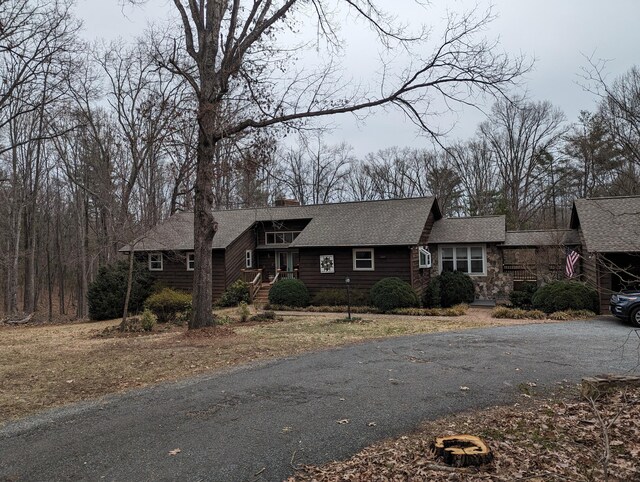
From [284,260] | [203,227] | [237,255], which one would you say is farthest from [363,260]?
[203,227]

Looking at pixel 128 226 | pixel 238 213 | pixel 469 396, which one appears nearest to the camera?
pixel 469 396

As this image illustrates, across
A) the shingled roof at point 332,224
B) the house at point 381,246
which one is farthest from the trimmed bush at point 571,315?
the shingled roof at point 332,224

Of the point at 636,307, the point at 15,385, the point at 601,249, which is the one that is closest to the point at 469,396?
the point at 15,385

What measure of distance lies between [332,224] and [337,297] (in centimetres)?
457

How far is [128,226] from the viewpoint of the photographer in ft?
55.5

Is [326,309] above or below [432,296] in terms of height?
below

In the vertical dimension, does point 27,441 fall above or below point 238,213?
below

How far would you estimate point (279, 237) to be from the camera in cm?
2652

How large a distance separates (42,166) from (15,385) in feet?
88.5

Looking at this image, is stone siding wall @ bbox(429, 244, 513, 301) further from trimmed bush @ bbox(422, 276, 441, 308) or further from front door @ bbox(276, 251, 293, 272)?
front door @ bbox(276, 251, 293, 272)

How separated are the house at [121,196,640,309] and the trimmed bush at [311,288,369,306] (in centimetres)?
46

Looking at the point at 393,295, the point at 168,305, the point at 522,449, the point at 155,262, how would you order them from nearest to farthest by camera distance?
1. the point at 522,449
2. the point at 168,305
3. the point at 393,295
4. the point at 155,262

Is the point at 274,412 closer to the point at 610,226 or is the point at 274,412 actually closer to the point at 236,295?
the point at 610,226

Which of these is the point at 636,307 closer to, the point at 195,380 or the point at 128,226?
the point at 195,380
